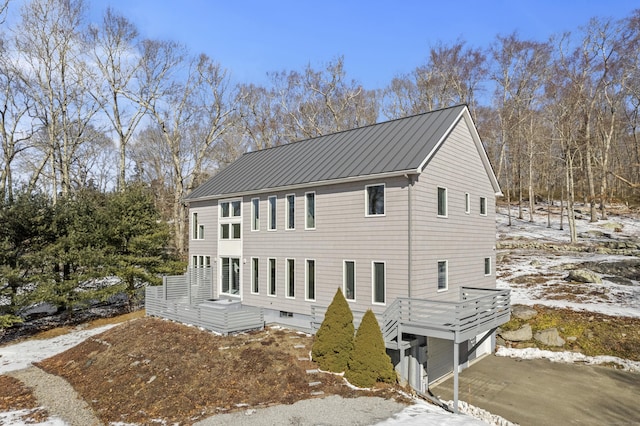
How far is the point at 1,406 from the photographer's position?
38.7 ft

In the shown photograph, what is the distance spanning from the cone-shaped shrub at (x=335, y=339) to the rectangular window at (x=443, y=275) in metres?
4.11

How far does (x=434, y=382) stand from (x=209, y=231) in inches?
517

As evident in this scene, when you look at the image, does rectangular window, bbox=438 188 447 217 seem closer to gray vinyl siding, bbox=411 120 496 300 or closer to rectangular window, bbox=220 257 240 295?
gray vinyl siding, bbox=411 120 496 300

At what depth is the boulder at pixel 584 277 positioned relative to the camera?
69.1 feet

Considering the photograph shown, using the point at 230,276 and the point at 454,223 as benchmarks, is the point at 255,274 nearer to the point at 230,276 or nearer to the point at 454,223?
the point at 230,276

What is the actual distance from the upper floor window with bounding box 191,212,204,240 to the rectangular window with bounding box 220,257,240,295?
7.97 feet

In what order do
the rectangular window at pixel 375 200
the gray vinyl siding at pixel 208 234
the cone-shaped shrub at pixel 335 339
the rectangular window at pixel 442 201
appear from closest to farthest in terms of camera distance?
the cone-shaped shrub at pixel 335 339
the rectangular window at pixel 375 200
the rectangular window at pixel 442 201
the gray vinyl siding at pixel 208 234

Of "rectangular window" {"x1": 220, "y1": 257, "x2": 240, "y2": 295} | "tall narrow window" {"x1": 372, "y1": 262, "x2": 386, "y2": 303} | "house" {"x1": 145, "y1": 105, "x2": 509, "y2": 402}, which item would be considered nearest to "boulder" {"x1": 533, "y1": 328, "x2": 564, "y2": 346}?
"house" {"x1": 145, "y1": 105, "x2": 509, "y2": 402}

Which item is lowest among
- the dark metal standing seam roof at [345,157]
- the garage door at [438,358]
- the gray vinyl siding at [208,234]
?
the garage door at [438,358]

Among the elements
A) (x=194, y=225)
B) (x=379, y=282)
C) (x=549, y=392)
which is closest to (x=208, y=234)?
(x=194, y=225)

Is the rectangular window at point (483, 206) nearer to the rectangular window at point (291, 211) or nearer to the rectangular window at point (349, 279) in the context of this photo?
the rectangular window at point (349, 279)

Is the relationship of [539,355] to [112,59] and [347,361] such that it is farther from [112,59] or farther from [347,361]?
[112,59]

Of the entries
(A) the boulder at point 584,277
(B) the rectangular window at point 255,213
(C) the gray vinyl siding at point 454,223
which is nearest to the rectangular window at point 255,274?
(B) the rectangular window at point 255,213

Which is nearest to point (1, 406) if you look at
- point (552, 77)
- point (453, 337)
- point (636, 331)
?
point (453, 337)
